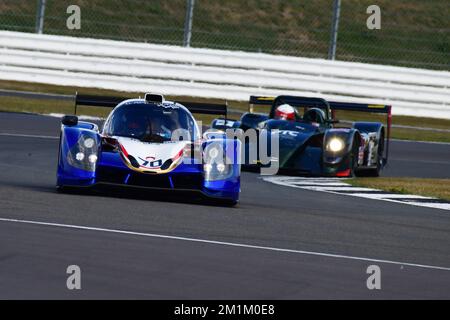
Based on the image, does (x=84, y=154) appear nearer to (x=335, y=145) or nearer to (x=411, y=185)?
(x=335, y=145)

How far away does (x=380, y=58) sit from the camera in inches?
1001


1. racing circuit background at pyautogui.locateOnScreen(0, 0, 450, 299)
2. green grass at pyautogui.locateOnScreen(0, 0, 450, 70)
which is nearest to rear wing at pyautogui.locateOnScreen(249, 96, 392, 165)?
racing circuit background at pyautogui.locateOnScreen(0, 0, 450, 299)

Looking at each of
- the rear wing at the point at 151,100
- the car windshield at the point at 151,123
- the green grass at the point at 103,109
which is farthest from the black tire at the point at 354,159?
the green grass at the point at 103,109

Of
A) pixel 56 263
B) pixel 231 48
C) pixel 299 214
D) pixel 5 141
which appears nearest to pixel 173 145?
pixel 299 214

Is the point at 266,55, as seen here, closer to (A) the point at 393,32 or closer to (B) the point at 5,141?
(A) the point at 393,32

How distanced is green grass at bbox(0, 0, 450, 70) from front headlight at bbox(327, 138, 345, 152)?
365 inches

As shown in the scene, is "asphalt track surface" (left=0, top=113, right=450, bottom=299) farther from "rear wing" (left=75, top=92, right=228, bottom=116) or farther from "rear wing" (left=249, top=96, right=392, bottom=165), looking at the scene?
"rear wing" (left=249, top=96, right=392, bottom=165)

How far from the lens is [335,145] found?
15.4 m

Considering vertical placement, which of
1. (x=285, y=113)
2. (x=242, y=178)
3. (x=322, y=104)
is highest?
(x=322, y=104)

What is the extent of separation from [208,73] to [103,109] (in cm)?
231

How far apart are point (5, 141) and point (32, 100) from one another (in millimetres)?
7368

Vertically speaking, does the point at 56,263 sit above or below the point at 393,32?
below

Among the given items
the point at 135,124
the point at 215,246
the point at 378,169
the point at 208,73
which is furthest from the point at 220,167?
the point at 208,73

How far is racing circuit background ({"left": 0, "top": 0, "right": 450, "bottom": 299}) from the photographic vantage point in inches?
288
